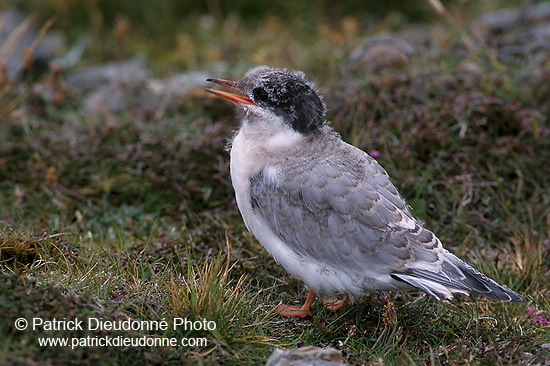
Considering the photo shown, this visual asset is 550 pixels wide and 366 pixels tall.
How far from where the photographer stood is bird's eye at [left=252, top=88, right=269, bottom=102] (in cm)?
423

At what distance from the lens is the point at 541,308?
4.38 meters

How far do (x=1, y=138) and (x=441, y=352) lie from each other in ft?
14.5

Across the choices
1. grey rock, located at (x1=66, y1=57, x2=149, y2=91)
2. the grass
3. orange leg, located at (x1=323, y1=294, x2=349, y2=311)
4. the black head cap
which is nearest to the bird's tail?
the grass

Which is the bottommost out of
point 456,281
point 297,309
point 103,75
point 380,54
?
point 103,75

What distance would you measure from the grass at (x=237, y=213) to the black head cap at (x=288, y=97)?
0.98 metres

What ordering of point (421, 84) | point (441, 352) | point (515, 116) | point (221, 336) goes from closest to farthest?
point (221, 336) < point (441, 352) < point (515, 116) < point (421, 84)

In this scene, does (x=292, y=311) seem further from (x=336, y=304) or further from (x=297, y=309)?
(x=336, y=304)

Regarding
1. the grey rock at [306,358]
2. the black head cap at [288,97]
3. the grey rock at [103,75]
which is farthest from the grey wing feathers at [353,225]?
the grey rock at [103,75]

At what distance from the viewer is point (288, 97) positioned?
420cm

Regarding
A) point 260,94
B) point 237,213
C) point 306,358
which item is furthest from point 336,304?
point 260,94

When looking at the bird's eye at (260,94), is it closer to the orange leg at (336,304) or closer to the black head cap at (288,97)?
the black head cap at (288,97)

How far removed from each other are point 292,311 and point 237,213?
142 centimetres

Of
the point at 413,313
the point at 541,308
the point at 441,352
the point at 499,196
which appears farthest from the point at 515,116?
the point at 441,352

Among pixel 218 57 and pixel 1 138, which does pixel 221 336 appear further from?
pixel 218 57
